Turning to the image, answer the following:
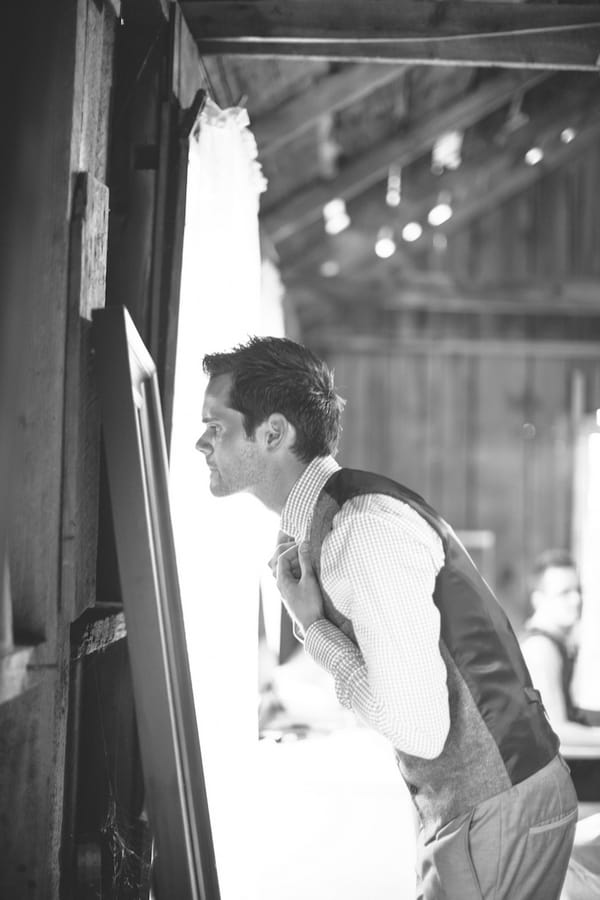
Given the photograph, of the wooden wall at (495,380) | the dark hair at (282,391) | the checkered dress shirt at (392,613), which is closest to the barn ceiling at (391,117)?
the wooden wall at (495,380)

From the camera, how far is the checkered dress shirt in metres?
1.34

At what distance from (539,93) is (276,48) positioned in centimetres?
382

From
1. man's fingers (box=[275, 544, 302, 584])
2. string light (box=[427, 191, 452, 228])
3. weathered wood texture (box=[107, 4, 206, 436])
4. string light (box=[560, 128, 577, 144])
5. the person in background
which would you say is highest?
string light (box=[560, 128, 577, 144])

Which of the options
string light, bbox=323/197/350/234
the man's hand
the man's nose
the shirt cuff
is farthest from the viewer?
string light, bbox=323/197/350/234

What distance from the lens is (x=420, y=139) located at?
5109mm

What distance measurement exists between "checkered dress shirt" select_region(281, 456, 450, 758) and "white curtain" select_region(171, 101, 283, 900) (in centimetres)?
81

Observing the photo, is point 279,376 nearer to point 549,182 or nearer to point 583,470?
point 583,470

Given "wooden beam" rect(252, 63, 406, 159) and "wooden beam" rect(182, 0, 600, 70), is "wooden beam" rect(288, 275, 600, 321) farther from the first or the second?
"wooden beam" rect(182, 0, 600, 70)

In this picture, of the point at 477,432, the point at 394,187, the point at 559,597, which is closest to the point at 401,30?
the point at 559,597

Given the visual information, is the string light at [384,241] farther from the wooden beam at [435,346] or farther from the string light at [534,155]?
the string light at [534,155]

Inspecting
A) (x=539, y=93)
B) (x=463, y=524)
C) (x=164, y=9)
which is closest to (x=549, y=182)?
(x=539, y=93)

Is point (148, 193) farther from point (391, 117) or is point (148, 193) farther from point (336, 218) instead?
point (336, 218)

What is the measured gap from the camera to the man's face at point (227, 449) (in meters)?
1.74

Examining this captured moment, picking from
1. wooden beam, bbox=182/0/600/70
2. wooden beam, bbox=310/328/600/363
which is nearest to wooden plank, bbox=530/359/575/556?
wooden beam, bbox=310/328/600/363
